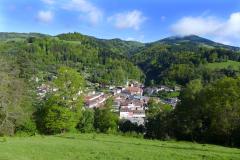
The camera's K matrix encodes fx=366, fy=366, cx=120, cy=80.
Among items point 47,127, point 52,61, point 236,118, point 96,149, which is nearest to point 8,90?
point 47,127

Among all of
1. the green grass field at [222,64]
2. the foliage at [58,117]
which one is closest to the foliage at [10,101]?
the foliage at [58,117]

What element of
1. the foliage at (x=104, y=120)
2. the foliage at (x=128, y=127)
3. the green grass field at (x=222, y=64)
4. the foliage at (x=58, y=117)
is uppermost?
the green grass field at (x=222, y=64)

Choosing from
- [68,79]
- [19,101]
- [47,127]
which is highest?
[68,79]

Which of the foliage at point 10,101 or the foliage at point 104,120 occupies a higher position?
the foliage at point 10,101

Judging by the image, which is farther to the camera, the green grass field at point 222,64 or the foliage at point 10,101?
the green grass field at point 222,64

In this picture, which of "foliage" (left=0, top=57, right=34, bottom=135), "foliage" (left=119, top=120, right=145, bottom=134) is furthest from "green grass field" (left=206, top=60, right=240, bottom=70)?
"foliage" (left=0, top=57, right=34, bottom=135)

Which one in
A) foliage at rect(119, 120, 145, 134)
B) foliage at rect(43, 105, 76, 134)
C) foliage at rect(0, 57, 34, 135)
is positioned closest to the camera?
foliage at rect(0, 57, 34, 135)

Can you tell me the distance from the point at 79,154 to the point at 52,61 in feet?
576

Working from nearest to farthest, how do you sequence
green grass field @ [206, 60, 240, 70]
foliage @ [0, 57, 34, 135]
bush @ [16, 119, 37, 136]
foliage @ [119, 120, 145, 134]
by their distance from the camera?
foliage @ [0, 57, 34, 135], bush @ [16, 119, 37, 136], foliage @ [119, 120, 145, 134], green grass field @ [206, 60, 240, 70]

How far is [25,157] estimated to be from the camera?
61.6 feet

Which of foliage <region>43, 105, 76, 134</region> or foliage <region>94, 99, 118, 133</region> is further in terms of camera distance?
foliage <region>94, 99, 118, 133</region>

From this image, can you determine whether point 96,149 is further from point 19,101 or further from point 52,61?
point 52,61

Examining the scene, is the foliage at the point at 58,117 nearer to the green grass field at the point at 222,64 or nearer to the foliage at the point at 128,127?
the foliage at the point at 128,127

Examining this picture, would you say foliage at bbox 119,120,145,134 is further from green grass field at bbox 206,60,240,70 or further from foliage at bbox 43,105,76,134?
green grass field at bbox 206,60,240,70
